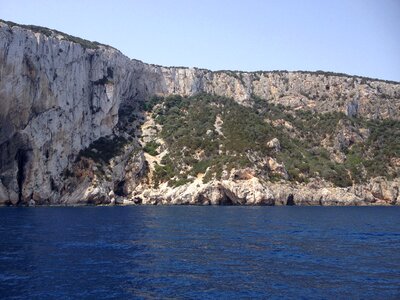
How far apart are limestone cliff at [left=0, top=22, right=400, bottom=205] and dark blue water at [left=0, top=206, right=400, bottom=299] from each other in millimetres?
36368

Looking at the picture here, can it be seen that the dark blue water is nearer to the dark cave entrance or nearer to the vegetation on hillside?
the dark cave entrance

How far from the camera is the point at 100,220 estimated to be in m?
59.8

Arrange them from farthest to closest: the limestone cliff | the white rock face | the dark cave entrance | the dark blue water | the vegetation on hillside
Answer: the vegetation on hillside, the dark cave entrance, the limestone cliff, the white rock face, the dark blue water

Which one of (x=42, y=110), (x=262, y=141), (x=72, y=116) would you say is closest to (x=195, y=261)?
(x=42, y=110)

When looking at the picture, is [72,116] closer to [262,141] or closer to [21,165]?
[21,165]

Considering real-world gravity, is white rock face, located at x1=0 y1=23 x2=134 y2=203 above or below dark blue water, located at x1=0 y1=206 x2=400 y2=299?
above

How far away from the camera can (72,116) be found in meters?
99.6

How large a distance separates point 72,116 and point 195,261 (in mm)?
73974

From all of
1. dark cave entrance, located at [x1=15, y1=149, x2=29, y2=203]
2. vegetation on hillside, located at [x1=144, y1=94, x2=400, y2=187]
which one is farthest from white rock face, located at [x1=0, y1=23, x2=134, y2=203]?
vegetation on hillside, located at [x1=144, y1=94, x2=400, y2=187]

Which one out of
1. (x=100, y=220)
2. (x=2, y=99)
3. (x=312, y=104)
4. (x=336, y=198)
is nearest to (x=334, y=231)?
(x=100, y=220)

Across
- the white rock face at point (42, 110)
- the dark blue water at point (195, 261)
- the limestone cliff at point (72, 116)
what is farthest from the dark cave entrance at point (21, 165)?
the dark blue water at point (195, 261)

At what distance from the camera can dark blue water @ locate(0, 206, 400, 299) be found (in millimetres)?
24719

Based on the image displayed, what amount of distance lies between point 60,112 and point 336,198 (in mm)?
61633

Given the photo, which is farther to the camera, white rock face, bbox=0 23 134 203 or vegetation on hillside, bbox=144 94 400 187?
vegetation on hillside, bbox=144 94 400 187
